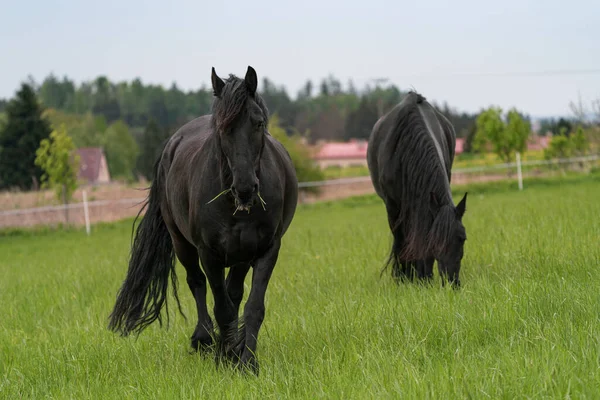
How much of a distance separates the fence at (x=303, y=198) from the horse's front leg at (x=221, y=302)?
18.9 m

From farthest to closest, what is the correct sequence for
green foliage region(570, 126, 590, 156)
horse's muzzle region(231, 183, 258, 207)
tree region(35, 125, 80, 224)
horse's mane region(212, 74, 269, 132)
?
green foliage region(570, 126, 590, 156), tree region(35, 125, 80, 224), horse's mane region(212, 74, 269, 132), horse's muzzle region(231, 183, 258, 207)

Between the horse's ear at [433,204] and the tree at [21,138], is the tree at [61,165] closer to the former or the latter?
the tree at [21,138]

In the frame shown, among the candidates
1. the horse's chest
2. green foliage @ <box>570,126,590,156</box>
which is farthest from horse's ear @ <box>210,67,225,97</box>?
green foliage @ <box>570,126,590,156</box>

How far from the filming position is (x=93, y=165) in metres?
69.4

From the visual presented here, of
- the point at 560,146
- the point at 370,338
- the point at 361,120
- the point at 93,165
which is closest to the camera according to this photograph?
the point at 370,338

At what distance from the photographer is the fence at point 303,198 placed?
83.5 ft

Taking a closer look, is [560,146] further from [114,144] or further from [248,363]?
[114,144]

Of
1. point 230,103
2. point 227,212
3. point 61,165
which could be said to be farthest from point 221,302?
point 61,165

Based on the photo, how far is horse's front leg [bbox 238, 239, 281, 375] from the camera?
187 inches

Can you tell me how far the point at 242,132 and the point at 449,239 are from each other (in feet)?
10.6

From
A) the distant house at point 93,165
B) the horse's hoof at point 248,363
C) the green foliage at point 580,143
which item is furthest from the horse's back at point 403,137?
the distant house at point 93,165

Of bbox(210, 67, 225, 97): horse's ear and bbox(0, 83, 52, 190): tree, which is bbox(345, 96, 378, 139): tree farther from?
bbox(210, 67, 225, 97): horse's ear

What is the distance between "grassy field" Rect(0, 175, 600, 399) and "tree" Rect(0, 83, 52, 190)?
37043mm

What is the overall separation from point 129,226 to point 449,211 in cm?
2007
